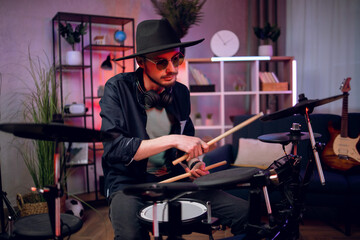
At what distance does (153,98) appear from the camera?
166 cm

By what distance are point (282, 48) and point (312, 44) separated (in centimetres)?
44

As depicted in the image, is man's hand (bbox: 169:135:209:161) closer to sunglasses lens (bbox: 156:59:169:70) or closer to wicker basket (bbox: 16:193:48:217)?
sunglasses lens (bbox: 156:59:169:70)

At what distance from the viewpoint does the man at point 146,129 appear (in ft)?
4.78

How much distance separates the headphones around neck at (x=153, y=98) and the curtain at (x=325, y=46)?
2586mm

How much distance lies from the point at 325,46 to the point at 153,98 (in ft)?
9.39

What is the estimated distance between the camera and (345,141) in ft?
8.95

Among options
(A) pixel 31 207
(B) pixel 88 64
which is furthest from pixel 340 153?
(B) pixel 88 64

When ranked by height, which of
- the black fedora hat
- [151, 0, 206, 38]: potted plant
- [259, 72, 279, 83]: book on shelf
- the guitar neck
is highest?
[151, 0, 206, 38]: potted plant

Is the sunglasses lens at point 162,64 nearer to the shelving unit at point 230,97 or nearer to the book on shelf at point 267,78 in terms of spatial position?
the book on shelf at point 267,78

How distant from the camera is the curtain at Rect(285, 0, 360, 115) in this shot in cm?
350

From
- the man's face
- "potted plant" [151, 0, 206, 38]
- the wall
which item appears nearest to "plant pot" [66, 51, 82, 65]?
the wall

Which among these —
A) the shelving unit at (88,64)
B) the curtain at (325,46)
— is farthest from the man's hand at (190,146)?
the curtain at (325,46)

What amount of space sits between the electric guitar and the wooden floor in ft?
1.63

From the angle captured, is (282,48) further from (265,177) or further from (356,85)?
(265,177)
